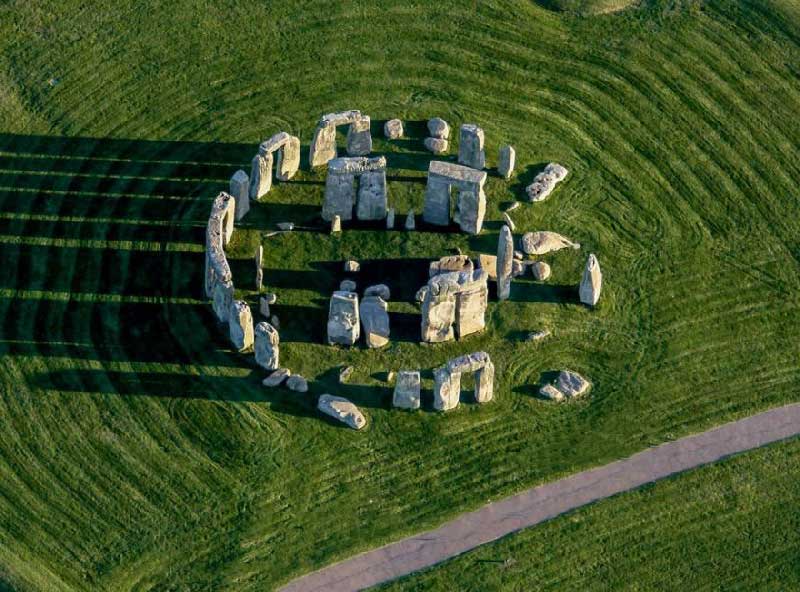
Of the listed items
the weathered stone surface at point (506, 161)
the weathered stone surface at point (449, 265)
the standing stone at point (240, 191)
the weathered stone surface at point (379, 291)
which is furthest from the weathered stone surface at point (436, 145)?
the standing stone at point (240, 191)

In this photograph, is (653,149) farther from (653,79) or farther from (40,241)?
(40,241)

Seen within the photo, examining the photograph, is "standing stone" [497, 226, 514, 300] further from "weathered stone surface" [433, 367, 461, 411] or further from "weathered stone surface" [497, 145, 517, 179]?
"weathered stone surface" [433, 367, 461, 411]

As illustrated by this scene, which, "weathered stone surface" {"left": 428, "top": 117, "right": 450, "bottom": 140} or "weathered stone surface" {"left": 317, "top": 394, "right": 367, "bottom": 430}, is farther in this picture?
"weathered stone surface" {"left": 428, "top": 117, "right": 450, "bottom": 140}

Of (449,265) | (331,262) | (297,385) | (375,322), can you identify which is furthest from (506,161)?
(297,385)

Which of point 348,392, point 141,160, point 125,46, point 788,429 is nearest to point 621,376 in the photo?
point 788,429

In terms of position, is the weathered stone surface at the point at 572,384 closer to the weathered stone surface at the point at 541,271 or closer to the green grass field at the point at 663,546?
the green grass field at the point at 663,546

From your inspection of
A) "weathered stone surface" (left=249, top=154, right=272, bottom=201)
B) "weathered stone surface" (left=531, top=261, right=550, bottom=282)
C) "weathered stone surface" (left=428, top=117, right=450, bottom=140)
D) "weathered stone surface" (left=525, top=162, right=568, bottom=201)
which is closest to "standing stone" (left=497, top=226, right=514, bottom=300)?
"weathered stone surface" (left=531, top=261, right=550, bottom=282)
